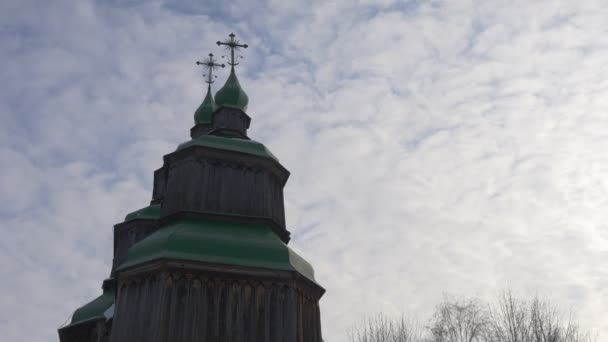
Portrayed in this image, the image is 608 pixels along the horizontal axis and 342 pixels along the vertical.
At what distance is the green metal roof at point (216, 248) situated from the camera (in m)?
16.9

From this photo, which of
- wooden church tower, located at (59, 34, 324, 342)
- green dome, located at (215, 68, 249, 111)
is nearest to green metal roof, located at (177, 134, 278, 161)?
wooden church tower, located at (59, 34, 324, 342)

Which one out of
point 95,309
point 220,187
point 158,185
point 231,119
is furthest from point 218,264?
point 158,185

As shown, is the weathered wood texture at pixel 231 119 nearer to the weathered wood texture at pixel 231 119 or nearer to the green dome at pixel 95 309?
the weathered wood texture at pixel 231 119

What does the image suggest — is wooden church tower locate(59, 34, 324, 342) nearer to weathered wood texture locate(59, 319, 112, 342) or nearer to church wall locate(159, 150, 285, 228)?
church wall locate(159, 150, 285, 228)

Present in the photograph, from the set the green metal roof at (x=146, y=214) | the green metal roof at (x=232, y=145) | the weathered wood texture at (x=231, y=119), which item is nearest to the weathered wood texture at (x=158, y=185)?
the green metal roof at (x=146, y=214)

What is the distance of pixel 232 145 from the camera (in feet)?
68.7

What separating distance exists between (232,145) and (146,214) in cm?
1063

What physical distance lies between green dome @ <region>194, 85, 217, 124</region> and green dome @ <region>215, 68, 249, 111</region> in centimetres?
603

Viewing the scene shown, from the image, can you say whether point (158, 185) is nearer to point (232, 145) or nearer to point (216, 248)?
point (232, 145)

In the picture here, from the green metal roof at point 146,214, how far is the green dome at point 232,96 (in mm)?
7567

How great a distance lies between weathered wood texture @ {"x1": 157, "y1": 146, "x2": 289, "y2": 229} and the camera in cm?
1967

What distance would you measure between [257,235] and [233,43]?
11.5 m

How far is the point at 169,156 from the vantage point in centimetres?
2091

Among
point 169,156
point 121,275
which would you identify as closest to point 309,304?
point 121,275
